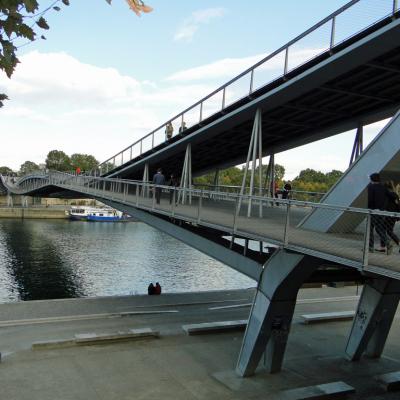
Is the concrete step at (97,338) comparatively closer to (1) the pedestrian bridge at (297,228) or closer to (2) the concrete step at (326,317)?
(1) the pedestrian bridge at (297,228)

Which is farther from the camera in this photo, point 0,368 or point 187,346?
point 187,346

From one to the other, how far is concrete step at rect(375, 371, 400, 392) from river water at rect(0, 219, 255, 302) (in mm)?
18276

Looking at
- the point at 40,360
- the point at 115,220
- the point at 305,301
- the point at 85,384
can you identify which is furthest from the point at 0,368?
the point at 115,220

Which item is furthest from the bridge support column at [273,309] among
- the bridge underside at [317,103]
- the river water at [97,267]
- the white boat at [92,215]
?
the white boat at [92,215]

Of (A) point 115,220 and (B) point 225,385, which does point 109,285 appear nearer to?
(B) point 225,385

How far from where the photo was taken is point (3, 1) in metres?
3.41

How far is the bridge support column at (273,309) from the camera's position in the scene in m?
9.61

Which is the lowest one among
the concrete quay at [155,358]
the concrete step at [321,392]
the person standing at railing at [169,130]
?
the concrete quay at [155,358]

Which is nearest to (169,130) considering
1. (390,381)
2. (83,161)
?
(390,381)

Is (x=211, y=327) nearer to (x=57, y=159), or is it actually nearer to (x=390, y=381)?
(x=390, y=381)

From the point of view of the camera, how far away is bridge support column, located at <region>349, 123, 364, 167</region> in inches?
572

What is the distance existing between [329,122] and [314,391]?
969 centimetres

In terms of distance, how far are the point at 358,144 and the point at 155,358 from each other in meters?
9.17

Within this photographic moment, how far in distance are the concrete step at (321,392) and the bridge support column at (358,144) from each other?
23.5 feet
